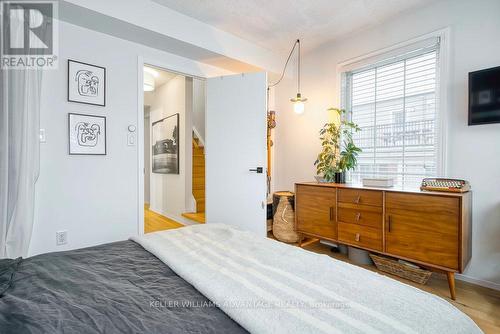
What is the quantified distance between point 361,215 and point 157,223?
10.2ft

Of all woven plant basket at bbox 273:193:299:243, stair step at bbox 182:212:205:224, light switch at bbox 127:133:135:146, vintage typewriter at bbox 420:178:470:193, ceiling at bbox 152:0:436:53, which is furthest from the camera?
stair step at bbox 182:212:205:224

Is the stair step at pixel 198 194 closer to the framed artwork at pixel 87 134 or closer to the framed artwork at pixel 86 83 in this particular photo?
the framed artwork at pixel 87 134

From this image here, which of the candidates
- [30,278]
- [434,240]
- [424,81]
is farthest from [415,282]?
[30,278]

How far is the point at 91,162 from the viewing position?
2203mm

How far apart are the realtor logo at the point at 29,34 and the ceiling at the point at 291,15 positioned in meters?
0.90

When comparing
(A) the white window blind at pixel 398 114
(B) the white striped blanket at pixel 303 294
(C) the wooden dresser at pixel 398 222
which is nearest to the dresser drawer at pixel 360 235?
(C) the wooden dresser at pixel 398 222

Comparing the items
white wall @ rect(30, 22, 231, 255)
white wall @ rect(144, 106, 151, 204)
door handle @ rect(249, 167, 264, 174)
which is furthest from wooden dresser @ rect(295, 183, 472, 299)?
white wall @ rect(144, 106, 151, 204)

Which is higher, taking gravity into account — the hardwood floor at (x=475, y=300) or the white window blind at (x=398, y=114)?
the white window blind at (x=398, y=114)

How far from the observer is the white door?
111 inches

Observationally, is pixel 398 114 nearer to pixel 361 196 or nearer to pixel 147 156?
pixel 361 196

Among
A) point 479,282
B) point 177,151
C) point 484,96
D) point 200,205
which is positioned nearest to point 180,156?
point 177,151

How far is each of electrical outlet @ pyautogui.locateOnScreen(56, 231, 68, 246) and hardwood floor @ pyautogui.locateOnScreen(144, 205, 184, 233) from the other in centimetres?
148

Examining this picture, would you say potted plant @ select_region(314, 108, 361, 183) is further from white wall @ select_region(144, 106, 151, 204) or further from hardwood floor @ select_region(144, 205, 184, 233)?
white wall @ select_region(144, 106, 151, 204)

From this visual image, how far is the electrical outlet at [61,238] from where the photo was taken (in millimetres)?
2036
